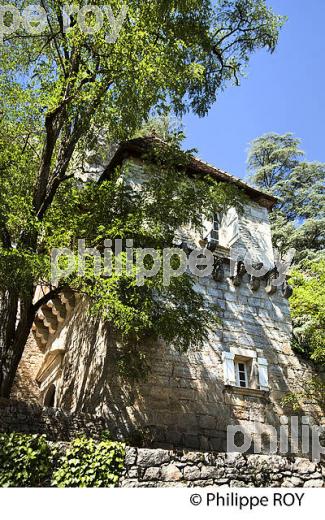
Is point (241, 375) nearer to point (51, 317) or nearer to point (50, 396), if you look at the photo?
point (50, 396)

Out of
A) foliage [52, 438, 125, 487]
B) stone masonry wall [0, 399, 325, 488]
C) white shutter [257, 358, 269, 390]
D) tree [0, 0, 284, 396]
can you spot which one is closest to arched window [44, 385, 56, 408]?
tree [0, 0, 284, 396]

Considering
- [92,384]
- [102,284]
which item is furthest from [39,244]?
[92,384]

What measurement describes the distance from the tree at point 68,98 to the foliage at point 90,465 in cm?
202

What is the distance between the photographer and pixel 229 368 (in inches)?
414

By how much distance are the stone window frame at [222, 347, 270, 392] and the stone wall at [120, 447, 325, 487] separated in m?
3.33

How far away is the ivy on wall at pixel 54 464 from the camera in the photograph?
6.04m

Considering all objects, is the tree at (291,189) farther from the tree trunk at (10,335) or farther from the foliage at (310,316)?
the tree trunk at (10,335)

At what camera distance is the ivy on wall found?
6.04m

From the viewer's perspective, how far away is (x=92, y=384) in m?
9.58

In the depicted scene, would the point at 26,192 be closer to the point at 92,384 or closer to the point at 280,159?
the point at 92,384

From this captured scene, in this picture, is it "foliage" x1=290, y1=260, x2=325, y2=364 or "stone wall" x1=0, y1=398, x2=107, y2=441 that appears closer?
"stone wall" x1=0, y1=398, x2=107, y2=441

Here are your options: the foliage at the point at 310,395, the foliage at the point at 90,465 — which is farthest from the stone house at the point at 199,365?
the foliage at the point at 90,465

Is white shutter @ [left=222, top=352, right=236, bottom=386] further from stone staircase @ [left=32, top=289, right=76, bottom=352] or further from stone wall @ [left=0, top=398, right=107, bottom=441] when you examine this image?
stone staircase @ [left=32, top=289, right=76, bottom=352]

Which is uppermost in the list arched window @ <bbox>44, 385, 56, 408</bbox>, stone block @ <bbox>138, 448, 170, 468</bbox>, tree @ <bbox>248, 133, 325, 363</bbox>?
tree @ <bbox>248, 133, 325, 363</bbox>
